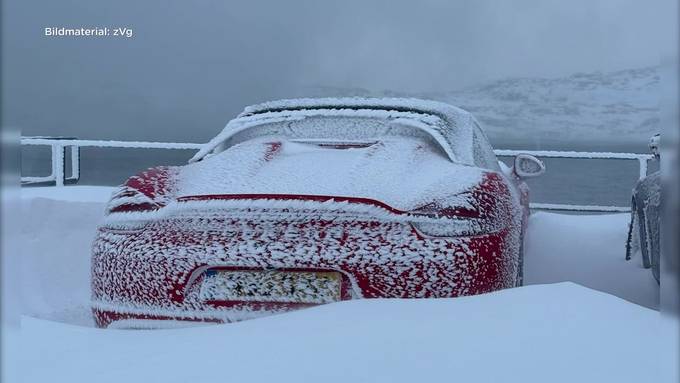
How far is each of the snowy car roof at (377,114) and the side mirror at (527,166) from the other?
0.39 meters

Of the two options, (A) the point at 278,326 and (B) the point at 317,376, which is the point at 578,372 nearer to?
(B) the point at 317,376

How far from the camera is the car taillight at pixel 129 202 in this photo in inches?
94.9

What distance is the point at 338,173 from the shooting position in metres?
2.47

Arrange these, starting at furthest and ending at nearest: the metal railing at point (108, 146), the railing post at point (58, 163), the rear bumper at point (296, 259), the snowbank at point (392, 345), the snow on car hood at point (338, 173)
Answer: the railing post at point (58, 163) < the metal railing at point (108, 146) < the snow on car hood at point (338, 173) < the rear bumper at point (296, 259) < the snowbank at point (392, 345)

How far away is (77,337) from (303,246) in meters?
0.72

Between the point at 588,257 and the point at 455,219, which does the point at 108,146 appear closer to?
the point at 588,257

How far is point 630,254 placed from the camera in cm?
436

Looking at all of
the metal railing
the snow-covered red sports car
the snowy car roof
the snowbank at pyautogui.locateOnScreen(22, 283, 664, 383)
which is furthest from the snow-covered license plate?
the metal railing

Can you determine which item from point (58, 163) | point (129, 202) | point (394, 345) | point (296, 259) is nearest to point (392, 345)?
point (394, 345)

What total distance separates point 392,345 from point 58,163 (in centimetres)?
704

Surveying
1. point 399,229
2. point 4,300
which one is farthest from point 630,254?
point 4,300

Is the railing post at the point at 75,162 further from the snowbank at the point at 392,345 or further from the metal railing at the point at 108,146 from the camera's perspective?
the snowbank at the point at 392,345

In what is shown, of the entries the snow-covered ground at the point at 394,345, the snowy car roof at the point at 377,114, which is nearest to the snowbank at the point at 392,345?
the snow-covered ground at the point at 394,345

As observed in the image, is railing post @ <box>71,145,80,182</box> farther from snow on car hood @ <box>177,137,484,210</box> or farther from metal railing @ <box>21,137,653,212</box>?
snow on car hood @ <box>177,137,484,210</box>
